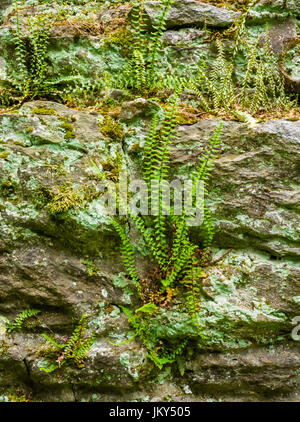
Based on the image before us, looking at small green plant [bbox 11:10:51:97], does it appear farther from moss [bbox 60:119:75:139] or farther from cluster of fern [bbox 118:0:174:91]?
cluster of fern [bbox 118:0:174:91]

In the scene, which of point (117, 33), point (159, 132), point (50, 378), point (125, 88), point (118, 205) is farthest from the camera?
point (117, 33)

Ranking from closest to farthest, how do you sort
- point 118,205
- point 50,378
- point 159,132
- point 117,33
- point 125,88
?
point 50,378 < point 118,205 < point 159,132 < point 125,88 < point 117,33

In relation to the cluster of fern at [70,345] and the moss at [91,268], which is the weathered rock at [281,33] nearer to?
the moss at [91,268]

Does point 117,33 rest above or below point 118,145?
above

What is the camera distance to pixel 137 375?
2688 mm

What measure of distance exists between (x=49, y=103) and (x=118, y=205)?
59.5 inches

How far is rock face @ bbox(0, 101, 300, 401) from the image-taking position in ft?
8.88

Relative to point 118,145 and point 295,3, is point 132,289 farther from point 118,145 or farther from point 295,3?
point 295,3

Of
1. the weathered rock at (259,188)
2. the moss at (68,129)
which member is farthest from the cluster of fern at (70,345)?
the moss at (68,129)

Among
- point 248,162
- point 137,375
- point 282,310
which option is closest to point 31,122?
point 248,162

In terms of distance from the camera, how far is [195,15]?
13.3 ft

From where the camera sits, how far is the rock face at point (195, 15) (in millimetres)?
4020

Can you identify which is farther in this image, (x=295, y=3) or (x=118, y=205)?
(x=295, y=3)

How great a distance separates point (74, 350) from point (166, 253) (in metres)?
1.27
